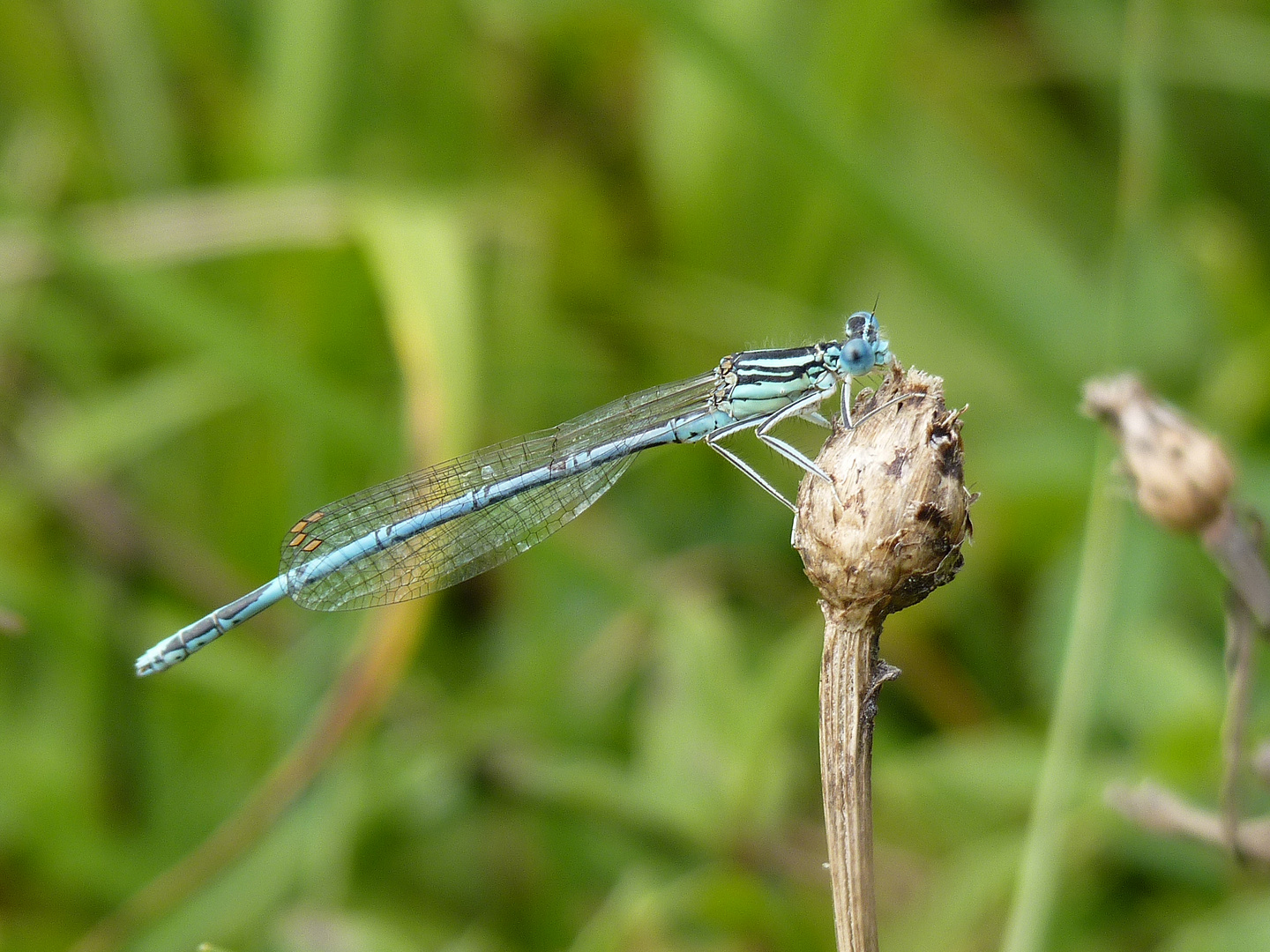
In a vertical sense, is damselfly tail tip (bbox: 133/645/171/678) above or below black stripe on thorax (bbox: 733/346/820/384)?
below

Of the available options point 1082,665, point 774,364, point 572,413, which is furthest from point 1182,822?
point 572,413

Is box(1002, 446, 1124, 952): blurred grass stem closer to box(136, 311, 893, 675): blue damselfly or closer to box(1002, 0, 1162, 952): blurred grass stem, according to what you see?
box(1002, 0, 1162, 952): blurred grass stem

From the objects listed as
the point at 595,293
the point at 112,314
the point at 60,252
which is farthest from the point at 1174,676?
the point at 112,314

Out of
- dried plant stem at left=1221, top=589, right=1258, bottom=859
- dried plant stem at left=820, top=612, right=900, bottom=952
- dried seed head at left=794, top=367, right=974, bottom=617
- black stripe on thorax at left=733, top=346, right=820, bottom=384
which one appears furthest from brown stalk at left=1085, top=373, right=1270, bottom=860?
black stripe on thorax at left=733, top=346, right=820, bottom=384

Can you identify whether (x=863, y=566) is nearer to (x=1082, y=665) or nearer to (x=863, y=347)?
(x=1082, y=665)

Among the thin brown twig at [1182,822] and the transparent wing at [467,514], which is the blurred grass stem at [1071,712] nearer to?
the thin brown twig at [1182,822]

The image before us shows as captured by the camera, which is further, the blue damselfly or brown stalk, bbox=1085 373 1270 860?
the blue damselfly

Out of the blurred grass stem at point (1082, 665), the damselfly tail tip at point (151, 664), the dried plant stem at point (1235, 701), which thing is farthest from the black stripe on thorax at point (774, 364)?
the damselfly tail tip at point (151, 664)

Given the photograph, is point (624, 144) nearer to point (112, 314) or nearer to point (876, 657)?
point (112, 314)
